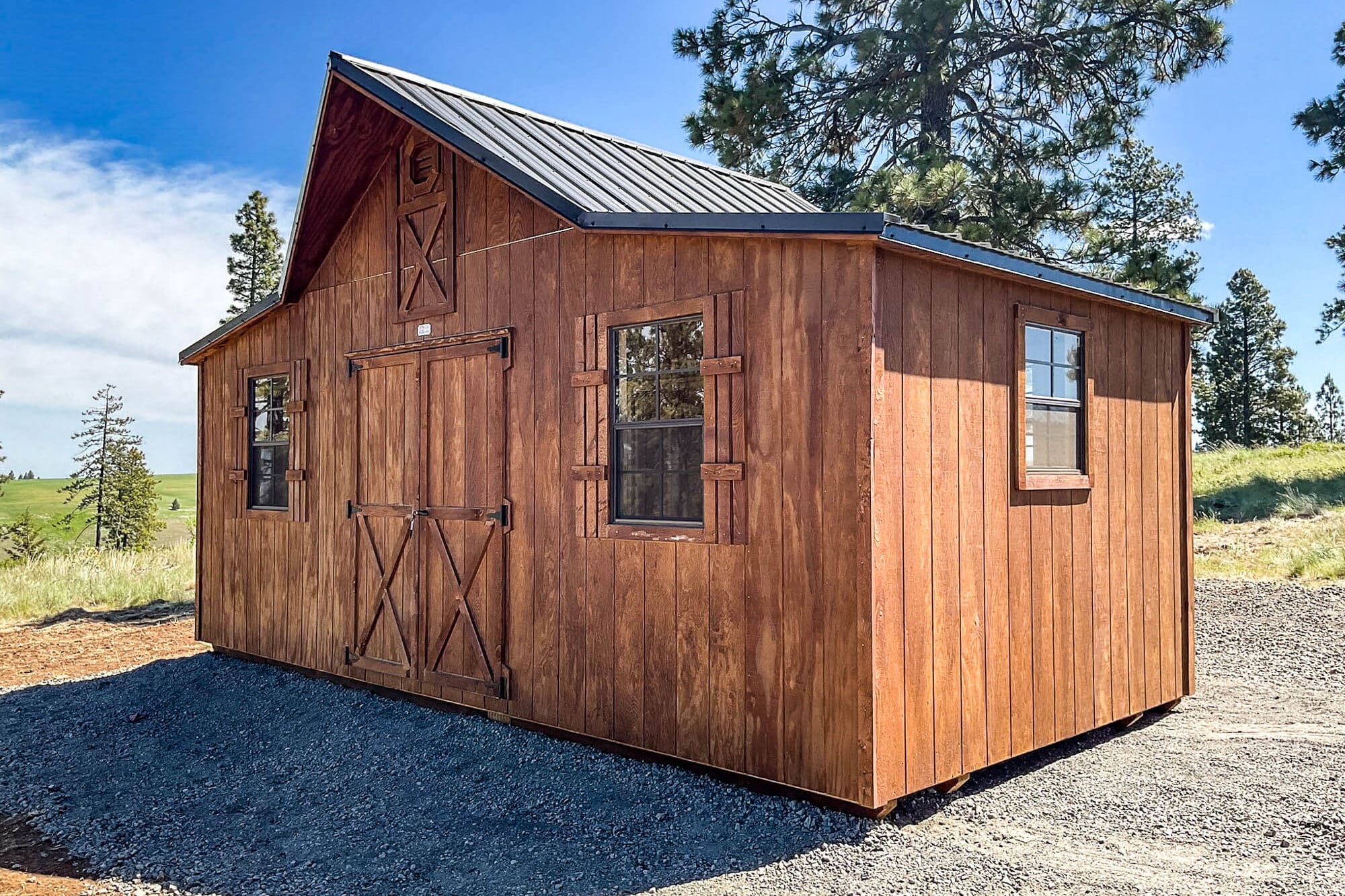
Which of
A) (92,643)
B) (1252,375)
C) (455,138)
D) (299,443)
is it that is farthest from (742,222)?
(1252,375)

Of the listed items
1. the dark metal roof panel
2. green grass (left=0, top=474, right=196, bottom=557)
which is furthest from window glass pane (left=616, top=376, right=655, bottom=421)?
green grass (left=0, top=474, right=196, bottom=557)

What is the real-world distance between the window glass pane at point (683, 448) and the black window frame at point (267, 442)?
4.19 m

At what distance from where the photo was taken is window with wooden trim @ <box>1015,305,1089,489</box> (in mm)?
5230

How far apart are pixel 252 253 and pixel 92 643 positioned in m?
17.2

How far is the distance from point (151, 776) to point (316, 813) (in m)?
1.49

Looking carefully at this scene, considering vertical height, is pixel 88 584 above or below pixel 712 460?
below

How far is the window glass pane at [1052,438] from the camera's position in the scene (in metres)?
5.35

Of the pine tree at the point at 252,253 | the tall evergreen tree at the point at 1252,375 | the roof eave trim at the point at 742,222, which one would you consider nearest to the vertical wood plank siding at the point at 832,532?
the roof eave trim at the point at 742,222

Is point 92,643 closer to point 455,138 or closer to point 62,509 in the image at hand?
point 455,138

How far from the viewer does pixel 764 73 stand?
43.3 ft

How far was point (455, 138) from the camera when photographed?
5891 millimetres

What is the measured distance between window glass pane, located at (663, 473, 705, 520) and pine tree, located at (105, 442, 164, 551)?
29276 mm

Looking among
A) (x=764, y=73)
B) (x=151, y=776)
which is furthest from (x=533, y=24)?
(x=151, y=776)

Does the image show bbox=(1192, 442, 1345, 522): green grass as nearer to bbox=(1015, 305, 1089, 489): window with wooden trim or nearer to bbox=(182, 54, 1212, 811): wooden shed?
bbox=(1015, 305, 1089, 489): window with wooden trim
